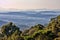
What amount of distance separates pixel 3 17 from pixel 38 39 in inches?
37.5

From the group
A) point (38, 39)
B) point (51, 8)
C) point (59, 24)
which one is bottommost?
point (38, 39)

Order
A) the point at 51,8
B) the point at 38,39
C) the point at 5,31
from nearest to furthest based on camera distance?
the point at 38,39 → the point at 5,31 → the point at 51,8

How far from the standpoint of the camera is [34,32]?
3312 millimetres

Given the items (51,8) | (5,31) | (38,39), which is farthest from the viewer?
(51,8)

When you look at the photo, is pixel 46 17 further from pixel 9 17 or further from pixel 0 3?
pixel 0 3

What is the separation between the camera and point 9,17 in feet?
11.9

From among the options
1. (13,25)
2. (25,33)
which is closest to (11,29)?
(13,25)

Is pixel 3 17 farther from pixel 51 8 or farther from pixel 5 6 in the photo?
pixel 51 8

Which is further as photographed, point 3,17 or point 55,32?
point 3,17

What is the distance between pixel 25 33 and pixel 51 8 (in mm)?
838

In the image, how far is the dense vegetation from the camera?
3.19 metres

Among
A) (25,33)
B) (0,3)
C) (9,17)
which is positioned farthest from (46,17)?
(0,3)

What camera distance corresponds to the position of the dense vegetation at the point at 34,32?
3186 millimetres

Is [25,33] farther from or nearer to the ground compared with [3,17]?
nearer to the ground
